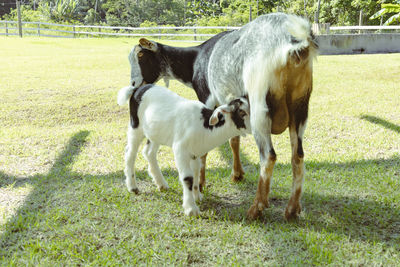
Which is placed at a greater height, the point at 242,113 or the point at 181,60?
the point at 181,60

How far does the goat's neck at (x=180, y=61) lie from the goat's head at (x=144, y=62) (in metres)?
0.11

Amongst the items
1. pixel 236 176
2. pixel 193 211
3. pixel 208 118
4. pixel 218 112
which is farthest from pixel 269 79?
pixel 236 176

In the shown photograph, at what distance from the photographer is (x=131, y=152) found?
3.98 metres

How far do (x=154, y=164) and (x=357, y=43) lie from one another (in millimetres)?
13835

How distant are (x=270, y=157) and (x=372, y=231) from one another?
1093 mm

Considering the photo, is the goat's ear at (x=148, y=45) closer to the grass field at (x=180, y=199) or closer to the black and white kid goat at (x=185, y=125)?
the black and white kid goat at (x=185, y=125)

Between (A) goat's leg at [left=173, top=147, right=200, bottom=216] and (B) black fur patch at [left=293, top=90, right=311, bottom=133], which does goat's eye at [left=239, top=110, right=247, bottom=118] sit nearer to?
(B) black fur patch at [left=293, top=90, right=311, bottom=133]

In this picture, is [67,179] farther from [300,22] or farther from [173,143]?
[300,22]

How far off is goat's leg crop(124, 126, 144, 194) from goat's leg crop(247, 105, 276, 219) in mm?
1301

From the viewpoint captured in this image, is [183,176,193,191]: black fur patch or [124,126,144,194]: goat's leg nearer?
[183,176,193,191]: black fur patch

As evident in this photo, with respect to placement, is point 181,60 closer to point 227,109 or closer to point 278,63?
point 227,109

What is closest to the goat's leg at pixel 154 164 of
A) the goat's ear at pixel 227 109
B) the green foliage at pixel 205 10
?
the goat's ear at pixel 227 109

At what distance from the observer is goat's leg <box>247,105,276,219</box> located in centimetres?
309

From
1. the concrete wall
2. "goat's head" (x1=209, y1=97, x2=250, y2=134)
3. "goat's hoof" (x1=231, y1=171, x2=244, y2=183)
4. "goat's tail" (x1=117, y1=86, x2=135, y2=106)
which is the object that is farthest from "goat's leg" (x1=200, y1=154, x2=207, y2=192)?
the concrete wall
